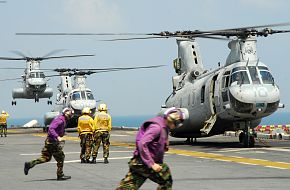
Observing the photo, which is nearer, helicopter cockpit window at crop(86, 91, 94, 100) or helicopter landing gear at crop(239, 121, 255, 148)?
helicopter landing gear at crop(239, 121, 255, 148)

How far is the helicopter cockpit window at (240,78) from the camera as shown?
2725 centimetres

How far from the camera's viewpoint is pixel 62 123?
1661 cm

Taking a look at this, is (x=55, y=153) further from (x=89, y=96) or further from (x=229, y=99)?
(x=89, y=96)

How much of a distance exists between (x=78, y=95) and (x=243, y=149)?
91.1 ft

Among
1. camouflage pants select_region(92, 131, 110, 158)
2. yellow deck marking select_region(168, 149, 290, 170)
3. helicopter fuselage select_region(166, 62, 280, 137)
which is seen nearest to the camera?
yellow deck marking select_region(168, 149, 290, 170)

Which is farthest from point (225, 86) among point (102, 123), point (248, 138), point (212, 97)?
point (102, 123)

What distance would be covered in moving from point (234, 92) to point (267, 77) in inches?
59.6

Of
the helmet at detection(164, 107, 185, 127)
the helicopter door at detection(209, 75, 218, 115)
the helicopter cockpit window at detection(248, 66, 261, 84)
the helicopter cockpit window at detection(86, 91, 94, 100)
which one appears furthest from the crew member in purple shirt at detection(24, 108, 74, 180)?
the helicopter cockpit window at detection(86, 91, 94, 100)

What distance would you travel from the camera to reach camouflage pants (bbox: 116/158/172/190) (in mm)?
9539

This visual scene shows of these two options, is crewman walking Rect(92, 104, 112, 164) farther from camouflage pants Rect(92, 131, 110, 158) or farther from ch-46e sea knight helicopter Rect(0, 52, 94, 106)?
ch-46e sea knight helicopter Rect(0, 52, 94, 106)

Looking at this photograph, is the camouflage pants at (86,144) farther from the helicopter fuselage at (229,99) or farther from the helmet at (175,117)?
the helmet at (175,117)

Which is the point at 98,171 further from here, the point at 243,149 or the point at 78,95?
the point at 78,95

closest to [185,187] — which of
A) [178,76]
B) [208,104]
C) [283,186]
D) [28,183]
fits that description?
[283,186]

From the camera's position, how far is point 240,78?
2738cm
